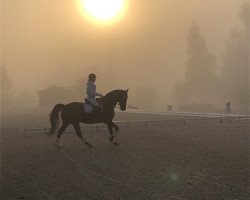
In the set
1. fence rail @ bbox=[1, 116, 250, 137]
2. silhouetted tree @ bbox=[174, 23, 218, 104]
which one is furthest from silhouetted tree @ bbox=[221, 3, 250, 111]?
fence rail @ bbox=[1, 116, 250, 137]

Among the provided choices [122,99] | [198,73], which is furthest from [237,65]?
[122,99]

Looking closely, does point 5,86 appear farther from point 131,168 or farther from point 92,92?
point 131,168

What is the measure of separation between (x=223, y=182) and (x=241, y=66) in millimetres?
59518

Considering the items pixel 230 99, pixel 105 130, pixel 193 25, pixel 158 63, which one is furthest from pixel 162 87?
pixel 105 130

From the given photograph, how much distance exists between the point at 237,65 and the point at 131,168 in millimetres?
58278

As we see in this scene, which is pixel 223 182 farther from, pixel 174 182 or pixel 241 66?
pixel 241 66

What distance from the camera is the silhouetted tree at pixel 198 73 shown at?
257 feet

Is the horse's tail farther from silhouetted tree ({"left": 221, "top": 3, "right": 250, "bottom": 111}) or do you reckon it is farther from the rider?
silhouetted tree ({"left": 221, "top": 3, "right": 250, "bottom": 111})

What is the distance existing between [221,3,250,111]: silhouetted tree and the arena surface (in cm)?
4351

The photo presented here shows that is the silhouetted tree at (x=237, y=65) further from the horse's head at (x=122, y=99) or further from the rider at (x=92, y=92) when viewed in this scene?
the rider at (x=92, y=92)

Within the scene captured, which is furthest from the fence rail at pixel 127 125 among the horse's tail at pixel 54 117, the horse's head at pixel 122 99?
the horse's head at pixel 122 99

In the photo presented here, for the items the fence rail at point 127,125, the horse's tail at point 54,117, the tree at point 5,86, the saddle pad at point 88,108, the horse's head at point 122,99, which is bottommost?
the fence rail at point 127,125

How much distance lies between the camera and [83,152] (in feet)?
70.3

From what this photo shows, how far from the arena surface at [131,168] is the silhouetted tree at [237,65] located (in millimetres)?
43509
